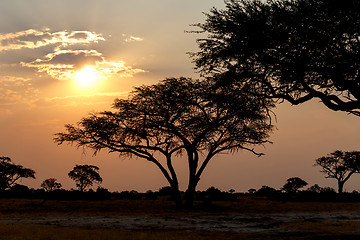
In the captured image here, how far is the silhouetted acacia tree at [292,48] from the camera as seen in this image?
62.6 ft

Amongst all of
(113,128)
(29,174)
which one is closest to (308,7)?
(113,128)

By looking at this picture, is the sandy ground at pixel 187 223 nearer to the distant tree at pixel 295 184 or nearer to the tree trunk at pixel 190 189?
the tree trunk at pixel 190 189

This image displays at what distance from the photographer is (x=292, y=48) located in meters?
20.1

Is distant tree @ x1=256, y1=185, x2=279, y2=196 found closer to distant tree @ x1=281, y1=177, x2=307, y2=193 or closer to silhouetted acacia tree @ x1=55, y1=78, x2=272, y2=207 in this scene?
distant tree @ x1=281, y1=177, x2=307, y2=193

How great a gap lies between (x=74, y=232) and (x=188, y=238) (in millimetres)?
5272

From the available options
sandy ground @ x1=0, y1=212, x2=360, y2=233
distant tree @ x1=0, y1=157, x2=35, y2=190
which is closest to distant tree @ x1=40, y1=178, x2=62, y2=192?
distant tree @ x1=0, y1=157, x2=35, y2=190

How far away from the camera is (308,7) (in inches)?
771

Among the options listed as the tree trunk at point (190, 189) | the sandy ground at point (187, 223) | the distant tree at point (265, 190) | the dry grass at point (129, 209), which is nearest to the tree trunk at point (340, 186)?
the distant tree at point (265, 190)

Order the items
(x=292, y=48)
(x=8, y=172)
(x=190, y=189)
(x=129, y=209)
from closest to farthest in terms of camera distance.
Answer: (x=292, y=48), (x=190, y=189), (x=129, y=209), (x=8, y=172)

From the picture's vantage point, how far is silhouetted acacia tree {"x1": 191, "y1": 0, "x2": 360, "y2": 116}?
19.1 m

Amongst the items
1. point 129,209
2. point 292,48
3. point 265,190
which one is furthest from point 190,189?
point 265,190

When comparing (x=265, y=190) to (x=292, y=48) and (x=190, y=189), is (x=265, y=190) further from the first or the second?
(x=292, y=48)

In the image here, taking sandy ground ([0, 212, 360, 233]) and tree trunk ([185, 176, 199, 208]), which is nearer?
sandy ground ([0, 212, 360, 233])

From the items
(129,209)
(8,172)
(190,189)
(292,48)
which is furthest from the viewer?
(8,172)
